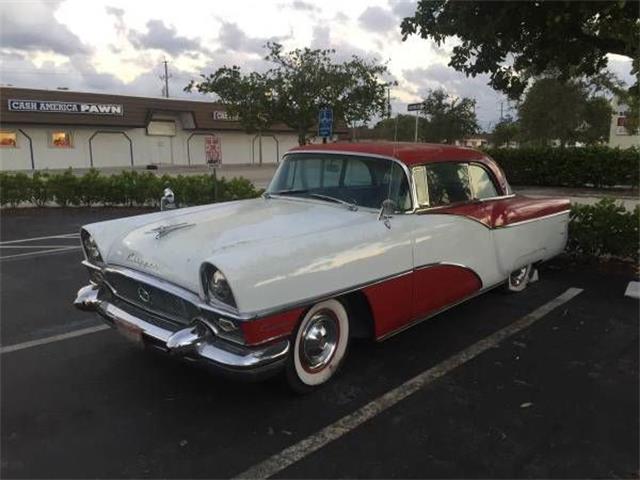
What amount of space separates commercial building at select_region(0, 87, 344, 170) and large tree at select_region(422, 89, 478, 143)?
1034cm

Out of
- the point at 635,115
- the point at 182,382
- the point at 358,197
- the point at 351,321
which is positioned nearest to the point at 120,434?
the point at 182,382

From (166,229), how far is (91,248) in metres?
0.71

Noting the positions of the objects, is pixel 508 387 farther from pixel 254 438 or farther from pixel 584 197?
pixel 584 197

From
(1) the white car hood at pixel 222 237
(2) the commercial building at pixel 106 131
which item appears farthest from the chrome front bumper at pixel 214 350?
(2) the commercial building at pixel 106 131

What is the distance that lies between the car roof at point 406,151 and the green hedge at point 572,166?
551 inches

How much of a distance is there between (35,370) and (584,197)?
1451 centimetres

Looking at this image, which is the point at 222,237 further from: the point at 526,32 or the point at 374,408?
the point at 526,32

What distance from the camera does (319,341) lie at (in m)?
3.54

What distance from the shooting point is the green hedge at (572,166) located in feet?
55.4

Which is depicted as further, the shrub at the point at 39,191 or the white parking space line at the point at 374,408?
the shrub at the point at 39,191

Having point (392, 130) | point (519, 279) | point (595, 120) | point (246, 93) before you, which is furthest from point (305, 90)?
point (392, 130)

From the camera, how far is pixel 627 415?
3.29m

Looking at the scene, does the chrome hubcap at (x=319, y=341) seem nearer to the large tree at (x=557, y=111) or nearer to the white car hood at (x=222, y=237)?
the white car hood at (x=222, y=237)

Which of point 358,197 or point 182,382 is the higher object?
point 358,197
